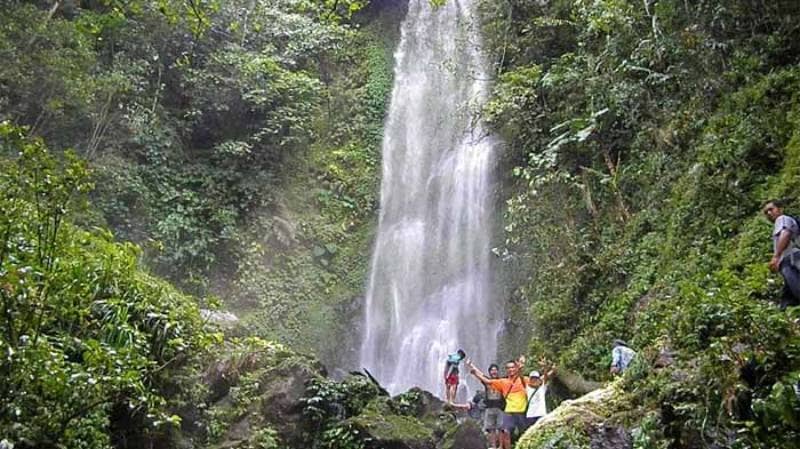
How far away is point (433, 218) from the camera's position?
54.6ft

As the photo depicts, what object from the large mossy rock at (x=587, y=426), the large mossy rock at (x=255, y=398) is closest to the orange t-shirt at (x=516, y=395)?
the large mossy rock at (x=255, y=398)

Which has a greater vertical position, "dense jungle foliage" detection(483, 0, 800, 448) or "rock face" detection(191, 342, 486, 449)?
"dense jungle foliage" detection(483, 0, 800, 448)

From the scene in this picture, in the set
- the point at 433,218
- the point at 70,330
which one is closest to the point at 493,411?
the point at 70,330

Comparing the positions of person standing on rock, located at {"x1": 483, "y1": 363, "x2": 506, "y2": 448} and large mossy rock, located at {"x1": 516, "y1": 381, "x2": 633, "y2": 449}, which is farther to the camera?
person standing on rock, located at {"x1": 483, "y1": 363, "x2": 506, "y2": 448}

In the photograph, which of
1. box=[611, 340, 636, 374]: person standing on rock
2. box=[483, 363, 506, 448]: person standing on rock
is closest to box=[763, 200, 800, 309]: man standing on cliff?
box=[611, 340, 636, 374]: person standing on rock

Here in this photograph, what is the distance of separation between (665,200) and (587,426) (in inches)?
239

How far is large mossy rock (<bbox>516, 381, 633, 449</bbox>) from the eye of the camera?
14.5 ft

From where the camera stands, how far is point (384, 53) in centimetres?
2053

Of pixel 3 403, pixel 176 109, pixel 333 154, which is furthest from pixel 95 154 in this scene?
pixel 3 403

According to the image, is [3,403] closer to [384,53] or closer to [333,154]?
[333,154]

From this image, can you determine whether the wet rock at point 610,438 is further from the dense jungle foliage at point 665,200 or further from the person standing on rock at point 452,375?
the person standing on rock at point 452,375

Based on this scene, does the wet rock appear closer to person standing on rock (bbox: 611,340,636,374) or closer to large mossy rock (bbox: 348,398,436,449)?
person standing on rock (bbox: 611,340,636,374)

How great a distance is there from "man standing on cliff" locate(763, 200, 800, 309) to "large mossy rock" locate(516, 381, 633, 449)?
1.40 metres

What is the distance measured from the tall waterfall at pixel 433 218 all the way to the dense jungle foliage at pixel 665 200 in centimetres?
126
